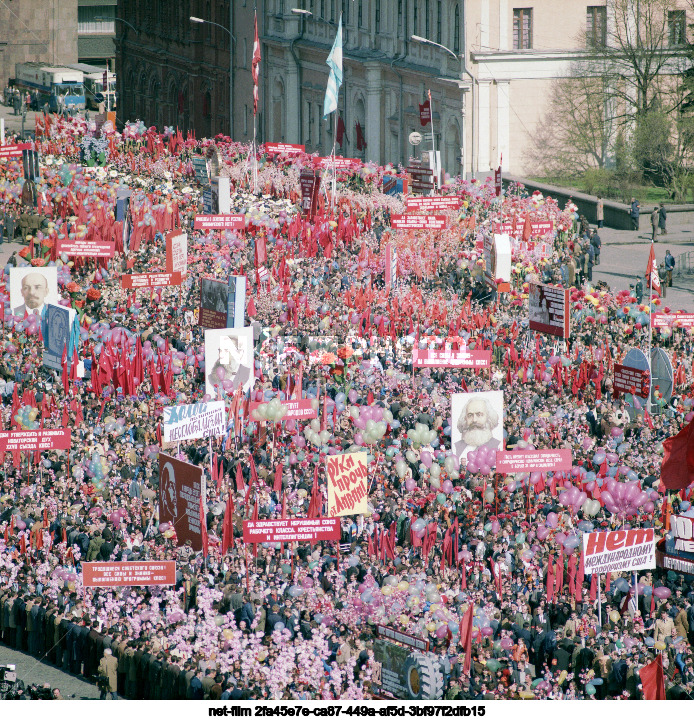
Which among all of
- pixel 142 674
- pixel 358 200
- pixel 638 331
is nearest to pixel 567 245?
pixel 358 200

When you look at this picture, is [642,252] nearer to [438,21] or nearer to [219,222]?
[219,222]

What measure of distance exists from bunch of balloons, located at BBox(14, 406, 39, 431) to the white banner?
107 inches

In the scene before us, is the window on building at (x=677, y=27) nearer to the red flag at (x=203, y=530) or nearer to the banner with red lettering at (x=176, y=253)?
the banner with red lettering at (x=176, y=253)

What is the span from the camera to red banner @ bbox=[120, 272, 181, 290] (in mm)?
30641

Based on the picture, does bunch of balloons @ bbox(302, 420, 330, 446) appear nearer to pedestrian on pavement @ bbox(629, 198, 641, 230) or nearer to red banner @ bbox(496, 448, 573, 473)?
red banner @ bbox(496, 448, 573, 473)

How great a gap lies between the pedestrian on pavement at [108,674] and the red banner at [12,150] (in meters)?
27.4

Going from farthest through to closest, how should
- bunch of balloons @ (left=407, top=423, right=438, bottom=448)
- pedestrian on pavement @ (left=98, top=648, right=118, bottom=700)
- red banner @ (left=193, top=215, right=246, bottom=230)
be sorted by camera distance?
red banner @ (left=193, top=215, right=246, bottom=230) → bunch of balloons @ (left=407, top=423, right=438, bottom=448) → pedestrian on pavement @ (left=98, top=648, right=118, bottom=700)

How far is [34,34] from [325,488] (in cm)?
7248

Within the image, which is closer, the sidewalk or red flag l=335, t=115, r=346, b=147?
the sidewalk

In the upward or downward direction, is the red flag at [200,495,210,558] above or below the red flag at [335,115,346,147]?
below

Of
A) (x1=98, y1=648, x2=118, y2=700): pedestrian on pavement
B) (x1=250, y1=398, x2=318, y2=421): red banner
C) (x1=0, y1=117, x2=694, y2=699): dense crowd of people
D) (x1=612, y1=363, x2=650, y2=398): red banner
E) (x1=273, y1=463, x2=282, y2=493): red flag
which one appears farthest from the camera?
(x1=612, y1=363, x2=650, y2=398): red banner

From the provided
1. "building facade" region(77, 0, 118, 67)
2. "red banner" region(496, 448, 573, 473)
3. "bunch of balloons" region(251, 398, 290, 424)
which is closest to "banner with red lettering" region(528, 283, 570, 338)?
"bunch of balloons" region(251, 398, 290, 424)
